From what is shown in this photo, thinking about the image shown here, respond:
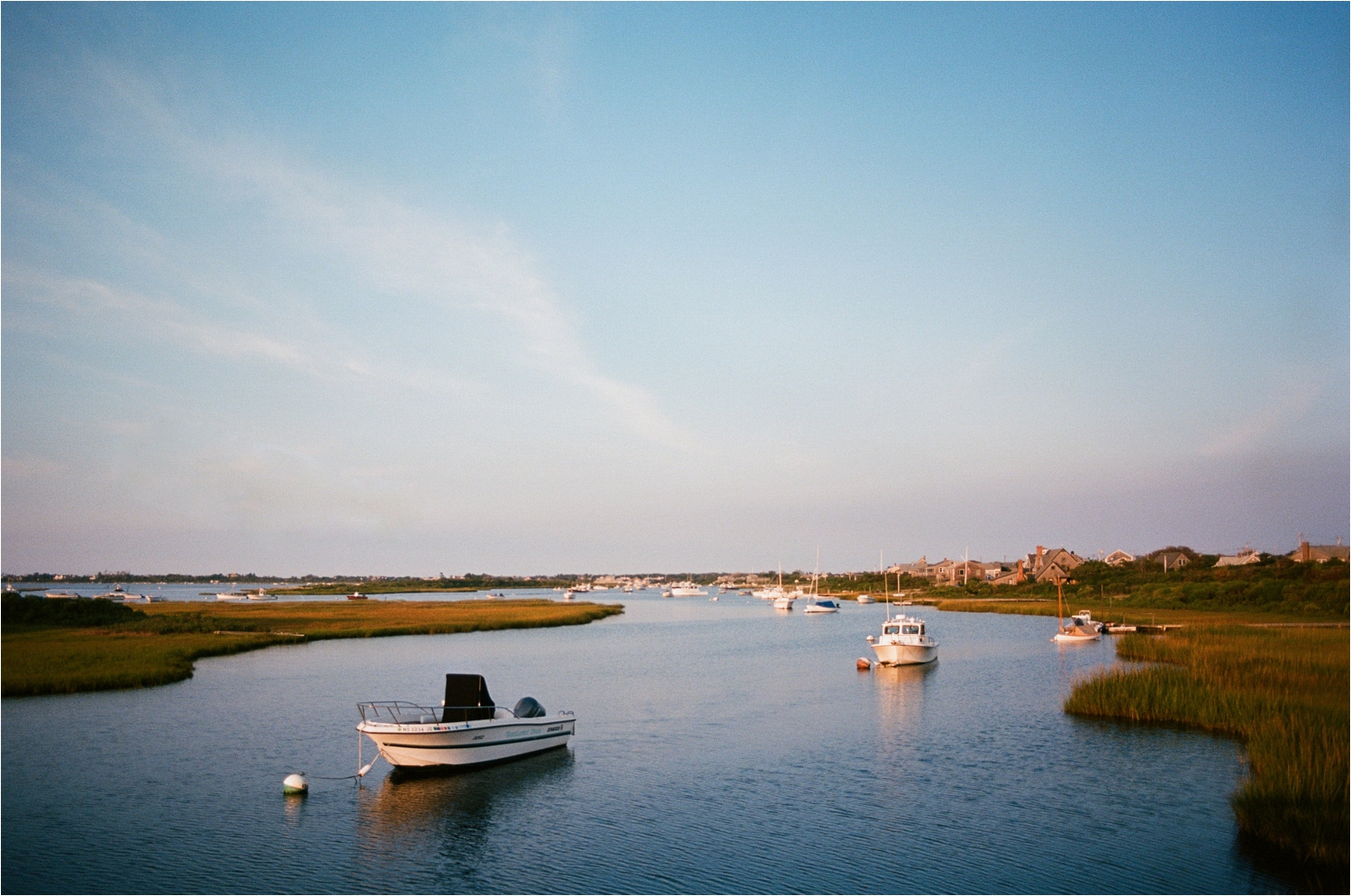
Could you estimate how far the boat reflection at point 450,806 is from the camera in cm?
2275

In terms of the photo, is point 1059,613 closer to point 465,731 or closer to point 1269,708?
point 1269,708

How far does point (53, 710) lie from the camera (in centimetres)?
3972

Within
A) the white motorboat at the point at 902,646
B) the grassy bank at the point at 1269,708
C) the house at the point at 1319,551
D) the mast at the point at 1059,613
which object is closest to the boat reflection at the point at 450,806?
the grassy bank at the point at 1269,708

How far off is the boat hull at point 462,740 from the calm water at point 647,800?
2.11 ft

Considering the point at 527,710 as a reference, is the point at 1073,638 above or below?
below

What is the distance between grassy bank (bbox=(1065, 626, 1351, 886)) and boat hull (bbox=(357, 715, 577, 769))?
22.1 metres

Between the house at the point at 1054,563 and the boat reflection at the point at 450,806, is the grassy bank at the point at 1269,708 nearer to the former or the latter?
the boat reflection at the point at 450,806

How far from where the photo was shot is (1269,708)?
32.9 meters

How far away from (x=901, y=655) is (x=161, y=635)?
186 ft

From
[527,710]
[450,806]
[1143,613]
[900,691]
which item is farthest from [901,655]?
[1143,613]

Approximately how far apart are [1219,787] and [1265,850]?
20.8ft

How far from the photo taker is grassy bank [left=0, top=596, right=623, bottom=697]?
46938 mm

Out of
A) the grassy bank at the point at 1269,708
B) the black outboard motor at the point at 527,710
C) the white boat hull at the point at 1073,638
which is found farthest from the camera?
the white boat hull at the point at 1073,638

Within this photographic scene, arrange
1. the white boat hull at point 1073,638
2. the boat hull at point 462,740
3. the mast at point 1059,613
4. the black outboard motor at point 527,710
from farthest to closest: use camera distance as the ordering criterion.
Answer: the mast at point 1059,613 → the white boat hull at point 1073,638 → the black outboard motor at point 527,710 → the boat hull at point 462,740
